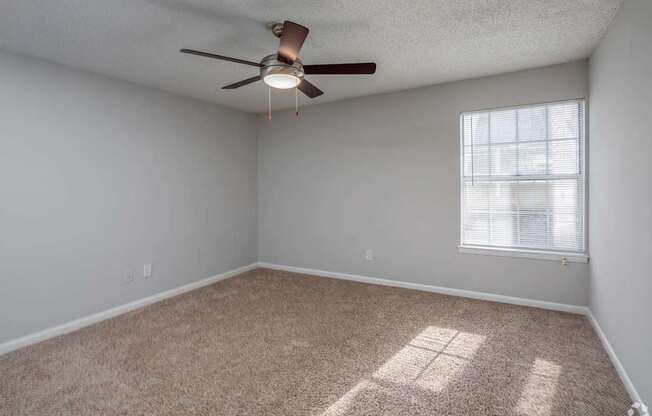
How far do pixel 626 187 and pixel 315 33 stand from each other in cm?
224

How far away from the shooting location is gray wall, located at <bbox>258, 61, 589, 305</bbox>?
3.32m

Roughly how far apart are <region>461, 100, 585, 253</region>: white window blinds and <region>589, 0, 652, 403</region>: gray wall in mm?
398

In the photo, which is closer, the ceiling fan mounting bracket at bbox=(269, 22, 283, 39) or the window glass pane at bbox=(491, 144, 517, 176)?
the ceiling fan mounting bracket at bbox=(269, 22, 283, 39)

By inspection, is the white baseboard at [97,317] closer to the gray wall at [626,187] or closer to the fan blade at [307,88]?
the fan blade at [307,88]

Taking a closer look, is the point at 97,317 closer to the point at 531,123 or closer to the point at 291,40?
the point at 291,40

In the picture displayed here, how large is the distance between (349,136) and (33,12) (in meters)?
3.12

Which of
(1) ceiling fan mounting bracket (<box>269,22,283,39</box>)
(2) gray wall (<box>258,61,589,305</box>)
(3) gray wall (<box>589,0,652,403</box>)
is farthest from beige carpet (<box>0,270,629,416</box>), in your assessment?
(1) ceiling fan mounting bracket (<box>269,22,283,39</box>)

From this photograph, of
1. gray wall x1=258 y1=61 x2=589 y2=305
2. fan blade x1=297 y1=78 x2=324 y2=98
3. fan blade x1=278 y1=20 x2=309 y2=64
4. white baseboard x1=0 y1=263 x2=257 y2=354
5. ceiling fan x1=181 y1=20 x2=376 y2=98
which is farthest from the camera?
gray wall x1=258 y1=61 x2=589 y2=305

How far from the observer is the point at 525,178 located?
3.35 m

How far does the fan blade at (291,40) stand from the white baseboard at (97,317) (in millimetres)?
2910

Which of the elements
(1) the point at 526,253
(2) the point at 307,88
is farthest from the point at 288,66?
(1) the point at 526,253

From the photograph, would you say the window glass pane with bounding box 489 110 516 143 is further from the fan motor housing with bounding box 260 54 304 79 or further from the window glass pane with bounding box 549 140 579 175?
the fan motor housing with bounding box 260 54 304 79

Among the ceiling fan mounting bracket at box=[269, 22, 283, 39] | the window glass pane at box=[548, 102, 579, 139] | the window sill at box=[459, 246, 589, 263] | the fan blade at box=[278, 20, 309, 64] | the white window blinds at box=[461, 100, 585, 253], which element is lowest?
the window sill at box=[459, 246, 589, 263]

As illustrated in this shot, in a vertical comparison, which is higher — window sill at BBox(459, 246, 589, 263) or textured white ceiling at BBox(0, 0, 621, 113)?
textured white ceiling at BBox(0, 0, 621, 113)
